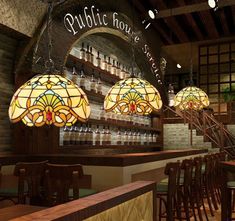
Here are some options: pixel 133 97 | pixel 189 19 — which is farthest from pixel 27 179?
pixel 189 19

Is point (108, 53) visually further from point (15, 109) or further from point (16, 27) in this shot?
point (15, 109)

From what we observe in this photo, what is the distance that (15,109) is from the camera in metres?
3.26

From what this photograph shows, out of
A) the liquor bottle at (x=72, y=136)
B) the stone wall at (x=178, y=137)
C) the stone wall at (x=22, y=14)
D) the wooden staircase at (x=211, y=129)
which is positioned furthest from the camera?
the stone wall at (x=178, y=137)

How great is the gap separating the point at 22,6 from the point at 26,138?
1.72m

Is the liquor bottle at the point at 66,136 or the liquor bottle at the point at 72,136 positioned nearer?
the liquor bottle at the point at 66,136

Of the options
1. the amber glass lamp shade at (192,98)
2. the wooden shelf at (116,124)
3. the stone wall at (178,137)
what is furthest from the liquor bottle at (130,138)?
the stone wall at (178,137)

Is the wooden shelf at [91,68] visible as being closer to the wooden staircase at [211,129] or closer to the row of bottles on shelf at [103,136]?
the row of bottles on shelf at [103,136]

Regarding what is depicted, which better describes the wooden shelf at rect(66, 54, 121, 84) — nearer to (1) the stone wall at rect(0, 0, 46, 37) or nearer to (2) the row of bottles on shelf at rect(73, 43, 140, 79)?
(2) the row of bottles on shelf at rect(73, 43, 140, 79)

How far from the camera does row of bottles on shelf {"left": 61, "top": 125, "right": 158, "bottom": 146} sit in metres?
5.74

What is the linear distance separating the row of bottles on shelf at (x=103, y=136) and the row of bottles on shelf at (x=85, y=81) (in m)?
0.66

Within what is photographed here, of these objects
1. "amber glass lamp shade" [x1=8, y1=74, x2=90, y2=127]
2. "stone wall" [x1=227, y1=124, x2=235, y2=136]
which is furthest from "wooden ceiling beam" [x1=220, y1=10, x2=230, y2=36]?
"amber glass lamp shade" [x1=8, y1=74, x2=90, y2=127]

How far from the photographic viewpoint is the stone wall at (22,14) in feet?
14.8

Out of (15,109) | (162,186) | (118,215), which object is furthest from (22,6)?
(118,215)

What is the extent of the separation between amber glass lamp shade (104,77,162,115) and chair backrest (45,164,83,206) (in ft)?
6.92
